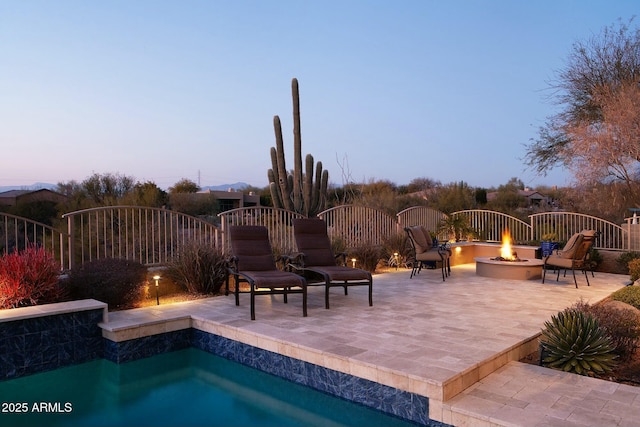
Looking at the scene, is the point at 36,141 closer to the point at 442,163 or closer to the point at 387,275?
the point at 387,275

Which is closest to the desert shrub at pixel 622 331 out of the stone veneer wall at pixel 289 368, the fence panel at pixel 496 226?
the stone veneer wall at pixel 289 368

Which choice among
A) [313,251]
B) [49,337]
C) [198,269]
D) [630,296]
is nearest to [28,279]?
[49,337]

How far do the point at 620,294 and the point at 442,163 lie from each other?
24.1m

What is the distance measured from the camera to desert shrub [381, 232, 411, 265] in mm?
10320

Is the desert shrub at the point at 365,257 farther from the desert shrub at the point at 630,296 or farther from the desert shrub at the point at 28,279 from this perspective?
the desert shrub at the point at 28,279

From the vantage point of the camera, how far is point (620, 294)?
6406 mm

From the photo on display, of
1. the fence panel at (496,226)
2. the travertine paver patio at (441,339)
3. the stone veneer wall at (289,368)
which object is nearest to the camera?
the travertine paver patio at (441,339)

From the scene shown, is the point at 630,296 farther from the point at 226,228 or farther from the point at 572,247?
the point at 226,228

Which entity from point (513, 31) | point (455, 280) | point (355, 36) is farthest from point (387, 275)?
point (513, 31)

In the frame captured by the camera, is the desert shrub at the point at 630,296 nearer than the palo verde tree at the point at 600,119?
Yes

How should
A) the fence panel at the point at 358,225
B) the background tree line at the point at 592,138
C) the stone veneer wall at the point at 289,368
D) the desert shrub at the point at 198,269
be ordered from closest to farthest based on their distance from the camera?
the stone veneer wall at the point at 289,368 < the desert shrub at the point at 198,269 < the fence panel at the point at 358,225 < the background tree line at the point at 592,138

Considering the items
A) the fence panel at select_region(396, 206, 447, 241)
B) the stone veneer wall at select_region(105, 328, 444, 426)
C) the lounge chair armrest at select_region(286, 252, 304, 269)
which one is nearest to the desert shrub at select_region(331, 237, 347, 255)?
the fence panel at select_region(396, 206, 447, 241)

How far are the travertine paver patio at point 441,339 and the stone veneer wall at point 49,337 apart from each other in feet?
0.92

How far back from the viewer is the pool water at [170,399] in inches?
149
